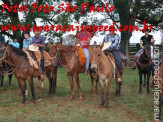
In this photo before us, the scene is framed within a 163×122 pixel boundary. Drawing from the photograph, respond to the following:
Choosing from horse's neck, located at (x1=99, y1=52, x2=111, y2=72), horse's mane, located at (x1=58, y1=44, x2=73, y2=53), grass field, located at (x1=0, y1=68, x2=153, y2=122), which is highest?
horse's mane, located at (x1=58, y1=44, x2=73, y2=53)

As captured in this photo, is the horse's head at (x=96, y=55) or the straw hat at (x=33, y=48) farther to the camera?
the straw hat at (x=33, y=48)

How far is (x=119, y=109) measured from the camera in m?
6.10

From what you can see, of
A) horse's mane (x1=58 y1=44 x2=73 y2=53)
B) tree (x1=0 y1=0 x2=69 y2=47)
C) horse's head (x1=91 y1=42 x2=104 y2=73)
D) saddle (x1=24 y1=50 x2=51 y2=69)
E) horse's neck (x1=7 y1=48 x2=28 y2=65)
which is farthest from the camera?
tree (x1=0 y1=0 x2=69 y2=47)

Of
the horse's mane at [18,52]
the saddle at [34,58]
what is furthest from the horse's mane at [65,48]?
the horse's mane at [18,52]

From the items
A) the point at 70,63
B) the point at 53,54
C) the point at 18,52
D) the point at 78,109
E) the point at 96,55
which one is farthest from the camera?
the point at 70,63

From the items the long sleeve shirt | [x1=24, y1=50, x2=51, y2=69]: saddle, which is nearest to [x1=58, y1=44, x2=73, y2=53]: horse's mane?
[x1=24, y1=50, x2=51, y2=69]: saddle

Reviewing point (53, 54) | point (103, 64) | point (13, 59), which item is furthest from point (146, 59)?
point (13, 59)

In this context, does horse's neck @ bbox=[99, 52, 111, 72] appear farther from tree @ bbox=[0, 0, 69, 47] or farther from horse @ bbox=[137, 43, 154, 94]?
tree @ bbox=[0, 0, 69, 47]

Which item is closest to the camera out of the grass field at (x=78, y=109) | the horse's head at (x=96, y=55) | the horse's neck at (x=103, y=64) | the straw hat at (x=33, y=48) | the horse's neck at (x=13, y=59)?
the grass field at (x=78, y=109)

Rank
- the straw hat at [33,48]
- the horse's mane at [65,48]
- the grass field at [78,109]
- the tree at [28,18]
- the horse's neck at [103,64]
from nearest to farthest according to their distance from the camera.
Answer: the grass field at [78,109] → the horse's neck at [103,64] → the straw hat at [33,48] → the horse's mane at [65,48] → the tree at [28,18]

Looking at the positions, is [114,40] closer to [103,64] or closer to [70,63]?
[103,64]

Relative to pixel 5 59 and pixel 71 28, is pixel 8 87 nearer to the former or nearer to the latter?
pixel 5 59

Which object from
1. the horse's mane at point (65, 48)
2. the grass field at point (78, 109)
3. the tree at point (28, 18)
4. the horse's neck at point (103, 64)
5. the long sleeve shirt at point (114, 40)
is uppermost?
the tree at point (28, 18)

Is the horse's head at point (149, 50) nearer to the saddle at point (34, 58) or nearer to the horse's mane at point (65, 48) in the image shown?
the horse's mane at point (65, 48)
